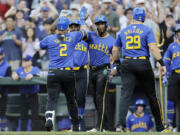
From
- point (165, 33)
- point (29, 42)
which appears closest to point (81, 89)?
point (165, 33)

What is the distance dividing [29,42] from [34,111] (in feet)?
10.1

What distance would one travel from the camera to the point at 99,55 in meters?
9.12

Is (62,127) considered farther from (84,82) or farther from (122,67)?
(122,67)

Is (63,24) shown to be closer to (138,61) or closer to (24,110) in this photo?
(138,61)

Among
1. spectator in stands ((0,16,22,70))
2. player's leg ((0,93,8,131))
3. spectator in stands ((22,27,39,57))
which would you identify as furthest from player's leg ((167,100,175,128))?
spectator in stands ((0,16,22,70))

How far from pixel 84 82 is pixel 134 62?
208 cm

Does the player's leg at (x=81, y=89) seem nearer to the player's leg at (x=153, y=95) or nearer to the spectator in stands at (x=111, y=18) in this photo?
the player's leg at (x=153, y=95)

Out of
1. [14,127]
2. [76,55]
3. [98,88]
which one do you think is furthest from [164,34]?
[14,127]

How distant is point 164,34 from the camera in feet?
38.9

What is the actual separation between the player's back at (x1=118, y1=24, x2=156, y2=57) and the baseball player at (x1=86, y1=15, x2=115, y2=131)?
41.6 inches

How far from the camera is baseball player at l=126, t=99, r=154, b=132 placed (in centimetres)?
1137

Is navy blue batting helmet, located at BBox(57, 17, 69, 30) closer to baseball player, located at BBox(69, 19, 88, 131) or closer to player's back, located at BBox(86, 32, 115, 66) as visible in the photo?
player's back, located at BBox(86, 32, 115, 66)

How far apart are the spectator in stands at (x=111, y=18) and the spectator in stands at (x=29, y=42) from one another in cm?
229

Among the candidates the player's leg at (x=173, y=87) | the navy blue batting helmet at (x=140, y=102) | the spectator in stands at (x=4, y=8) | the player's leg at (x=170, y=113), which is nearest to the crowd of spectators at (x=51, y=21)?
the spectator in stands at (x=4, y=8)
